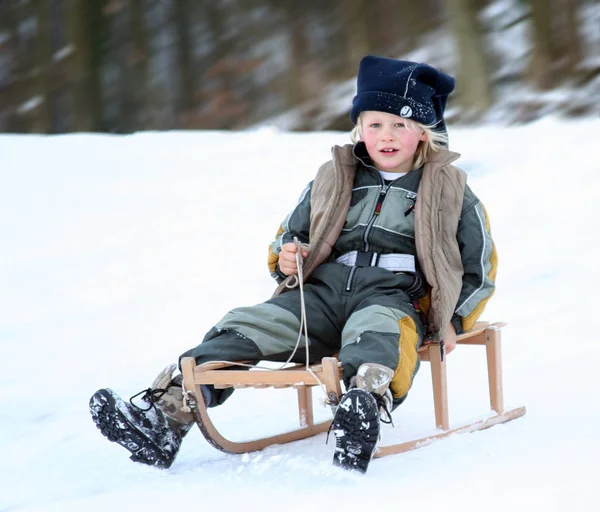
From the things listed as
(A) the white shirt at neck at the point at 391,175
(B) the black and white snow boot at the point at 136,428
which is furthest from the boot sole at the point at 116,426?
(A) the white shirt at neck at the point at 391,175

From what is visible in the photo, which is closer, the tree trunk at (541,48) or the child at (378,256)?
the child at (378,256)

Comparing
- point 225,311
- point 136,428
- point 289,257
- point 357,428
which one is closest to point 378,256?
point 289,257

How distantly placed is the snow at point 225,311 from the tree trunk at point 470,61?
773 millimetres

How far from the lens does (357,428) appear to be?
198 centimetres

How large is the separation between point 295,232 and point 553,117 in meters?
4.31

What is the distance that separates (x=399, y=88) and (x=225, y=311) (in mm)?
1703

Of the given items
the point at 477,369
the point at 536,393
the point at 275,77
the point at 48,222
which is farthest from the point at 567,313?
the point at 275,77

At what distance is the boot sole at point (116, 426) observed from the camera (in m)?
2.13

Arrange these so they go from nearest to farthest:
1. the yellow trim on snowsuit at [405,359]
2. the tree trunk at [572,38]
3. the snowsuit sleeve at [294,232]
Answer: the yellow trim on snowsuit at [405,359]
the snowsuit sleeve at [294,232]
the tree trunk at [572,38]

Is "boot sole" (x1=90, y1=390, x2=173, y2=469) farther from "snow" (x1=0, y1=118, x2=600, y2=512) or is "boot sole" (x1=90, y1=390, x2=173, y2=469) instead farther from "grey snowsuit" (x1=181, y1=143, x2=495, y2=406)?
"grey snowsuit" (x1=181, y1=143, x2=495, y2=406)

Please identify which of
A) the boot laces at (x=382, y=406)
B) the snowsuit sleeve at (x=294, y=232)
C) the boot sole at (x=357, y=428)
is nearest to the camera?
the boot sole at (x=357, y=428)

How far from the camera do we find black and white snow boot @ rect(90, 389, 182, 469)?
2135 mm

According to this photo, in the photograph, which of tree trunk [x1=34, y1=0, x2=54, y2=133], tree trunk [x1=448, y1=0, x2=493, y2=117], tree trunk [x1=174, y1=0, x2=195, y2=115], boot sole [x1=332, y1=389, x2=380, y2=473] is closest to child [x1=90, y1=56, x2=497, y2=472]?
boot sole [x1=332, y1=389, x2=380, y2=473]

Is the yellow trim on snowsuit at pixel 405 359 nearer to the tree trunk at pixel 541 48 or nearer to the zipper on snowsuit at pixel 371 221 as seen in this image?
the zipper on snowsuit at pixel 371 221
